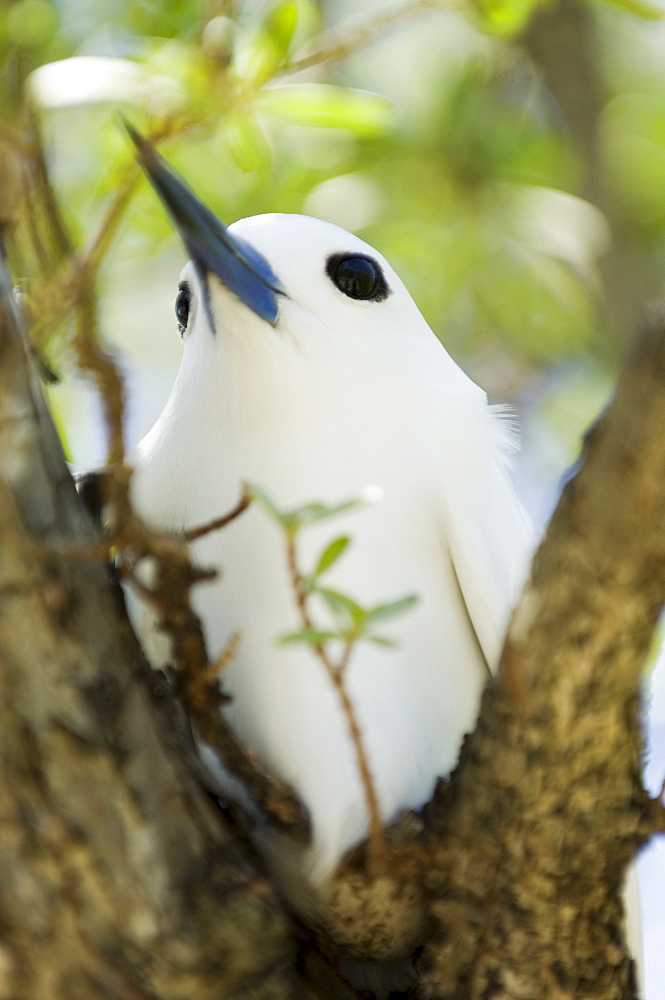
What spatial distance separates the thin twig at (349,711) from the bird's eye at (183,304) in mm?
1004

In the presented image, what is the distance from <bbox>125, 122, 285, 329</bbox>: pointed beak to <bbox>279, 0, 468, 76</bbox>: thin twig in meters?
0.30

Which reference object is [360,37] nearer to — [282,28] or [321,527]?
[282,28]

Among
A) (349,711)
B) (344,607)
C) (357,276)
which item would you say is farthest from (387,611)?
(357,276)

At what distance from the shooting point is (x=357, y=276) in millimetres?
2643

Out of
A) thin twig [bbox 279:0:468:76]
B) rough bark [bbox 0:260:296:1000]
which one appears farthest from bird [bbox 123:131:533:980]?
rough bark [bbox 0:260:296:1000]

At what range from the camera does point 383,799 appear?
2.25 m

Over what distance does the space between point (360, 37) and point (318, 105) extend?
5.4 inches

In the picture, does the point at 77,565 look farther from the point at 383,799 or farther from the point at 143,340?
the point at 143,340

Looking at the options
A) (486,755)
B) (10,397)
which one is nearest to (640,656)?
(486,755)

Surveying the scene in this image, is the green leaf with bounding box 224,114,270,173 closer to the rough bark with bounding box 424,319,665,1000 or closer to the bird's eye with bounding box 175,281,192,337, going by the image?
the bird's eye with bounding box 175,281,192,337

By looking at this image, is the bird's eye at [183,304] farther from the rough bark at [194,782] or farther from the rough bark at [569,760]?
the rough bark at [569,760]

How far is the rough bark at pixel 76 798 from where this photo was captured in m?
1.62

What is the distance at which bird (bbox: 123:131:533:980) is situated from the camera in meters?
2.24

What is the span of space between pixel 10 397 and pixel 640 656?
0.93m
